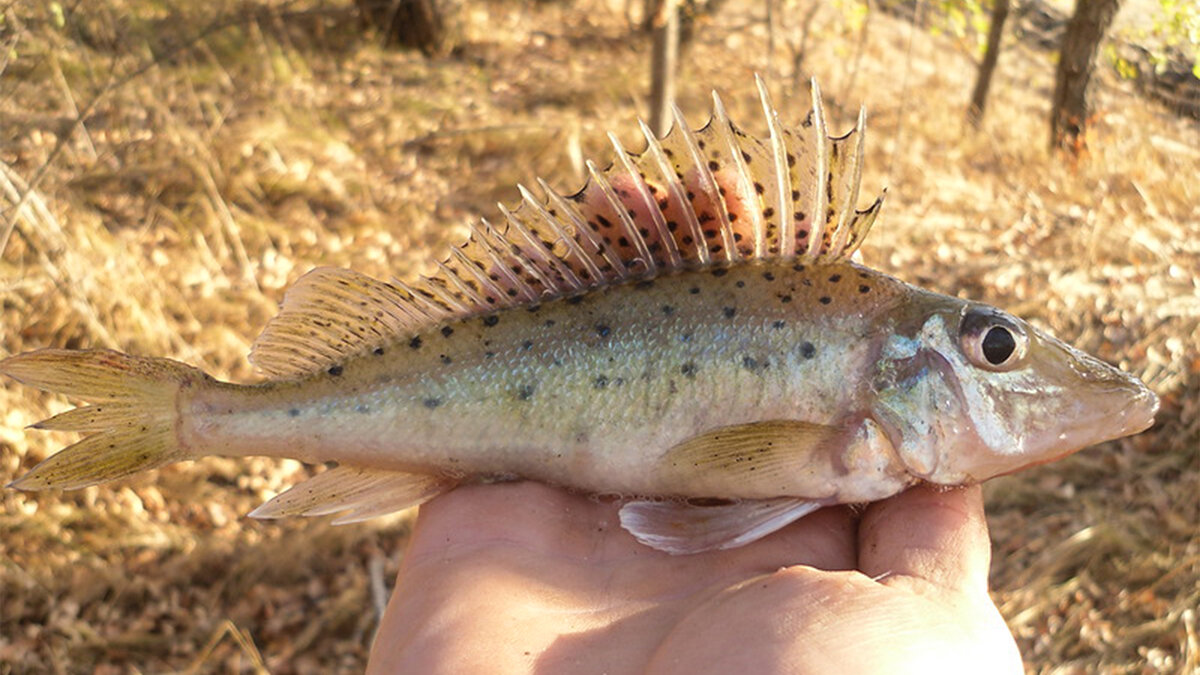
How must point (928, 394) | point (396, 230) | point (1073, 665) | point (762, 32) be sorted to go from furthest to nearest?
point (762, 32)
point (396, 230)
point (1073, 665)
point (928, 394)

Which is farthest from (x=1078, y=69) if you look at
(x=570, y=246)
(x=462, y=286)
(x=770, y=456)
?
(x=462, y=286)

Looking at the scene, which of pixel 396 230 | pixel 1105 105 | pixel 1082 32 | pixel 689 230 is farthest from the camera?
pixel 1105 105

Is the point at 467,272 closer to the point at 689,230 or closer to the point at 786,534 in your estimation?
the point at 689,230

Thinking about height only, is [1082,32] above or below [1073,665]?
above

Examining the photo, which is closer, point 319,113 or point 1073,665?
point 1073,665

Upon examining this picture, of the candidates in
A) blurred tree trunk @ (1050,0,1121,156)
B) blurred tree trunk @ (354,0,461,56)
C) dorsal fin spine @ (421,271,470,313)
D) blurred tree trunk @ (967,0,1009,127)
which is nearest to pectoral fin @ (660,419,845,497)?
dorsal fin spine @ (421,271,470,313)

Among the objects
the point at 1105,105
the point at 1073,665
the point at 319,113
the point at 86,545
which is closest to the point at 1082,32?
the point at 1105,105

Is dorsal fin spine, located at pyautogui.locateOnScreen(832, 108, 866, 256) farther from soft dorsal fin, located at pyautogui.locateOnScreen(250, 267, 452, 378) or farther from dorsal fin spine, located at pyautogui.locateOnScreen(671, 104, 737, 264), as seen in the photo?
soft dorsal fin, located at pyautogui.locateOnScreen(250, 267, 452, 378)

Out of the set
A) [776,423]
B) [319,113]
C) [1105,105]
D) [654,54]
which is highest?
[776,423]
